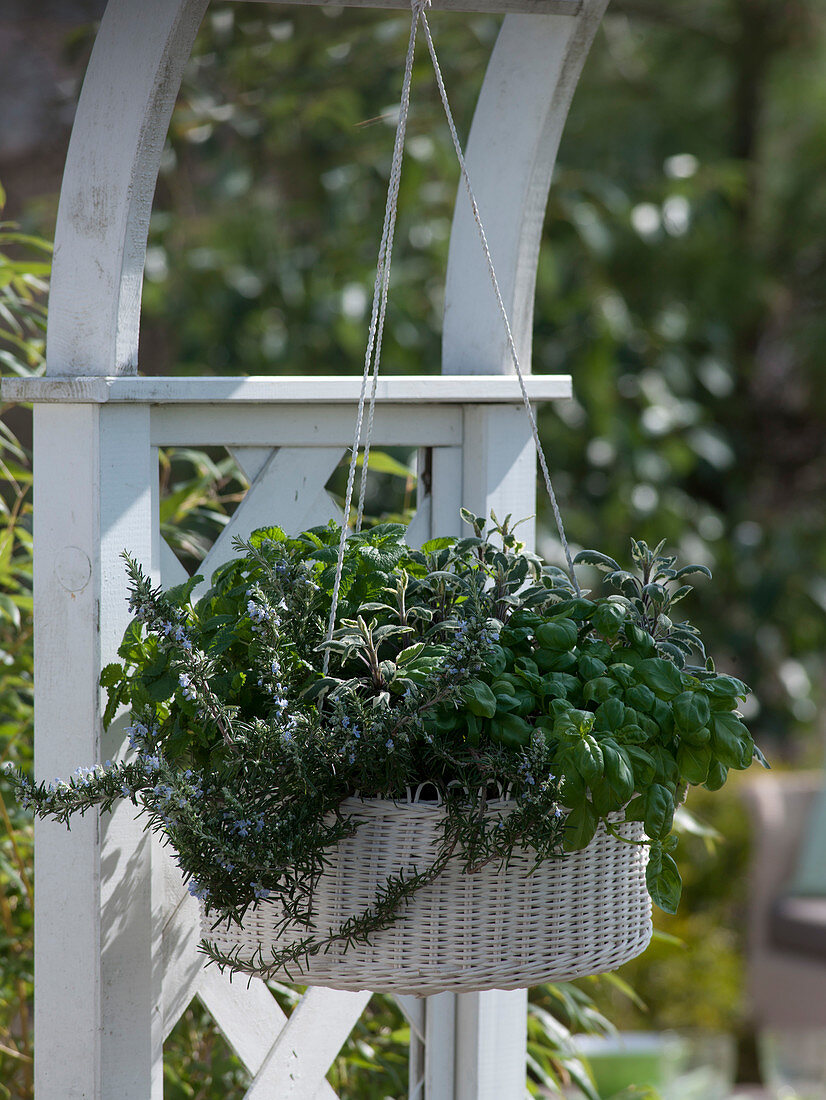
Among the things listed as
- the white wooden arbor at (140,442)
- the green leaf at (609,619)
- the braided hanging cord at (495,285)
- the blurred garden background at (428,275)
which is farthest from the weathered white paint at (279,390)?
the blurred garden background at (428,275)

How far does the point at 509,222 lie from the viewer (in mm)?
1111

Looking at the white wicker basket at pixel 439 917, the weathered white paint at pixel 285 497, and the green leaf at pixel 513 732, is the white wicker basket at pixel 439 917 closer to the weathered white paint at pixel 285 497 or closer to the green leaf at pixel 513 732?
the green leaf at pixel 513 732

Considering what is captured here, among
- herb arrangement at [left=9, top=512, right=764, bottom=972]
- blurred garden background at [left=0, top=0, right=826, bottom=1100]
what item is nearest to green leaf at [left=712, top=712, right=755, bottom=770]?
herb arrangement at [left=9, top=512, right=764, bottom=972]

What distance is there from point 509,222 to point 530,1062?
966 millimetres

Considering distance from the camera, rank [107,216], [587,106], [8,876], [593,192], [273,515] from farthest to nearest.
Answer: [587,106], [593,192], [8,876], [273,515], [107,216]

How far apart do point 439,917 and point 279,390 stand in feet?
1.50

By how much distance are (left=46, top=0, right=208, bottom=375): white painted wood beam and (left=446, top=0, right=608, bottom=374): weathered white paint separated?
300 millimetres

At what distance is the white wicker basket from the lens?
2.63ft

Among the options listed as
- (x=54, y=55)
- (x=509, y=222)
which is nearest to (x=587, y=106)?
(x=54, y=55)

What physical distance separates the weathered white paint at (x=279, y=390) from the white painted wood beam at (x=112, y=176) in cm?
2

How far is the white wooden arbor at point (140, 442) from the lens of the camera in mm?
926

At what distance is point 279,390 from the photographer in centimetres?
101

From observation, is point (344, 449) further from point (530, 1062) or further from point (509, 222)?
point (530, 1062)

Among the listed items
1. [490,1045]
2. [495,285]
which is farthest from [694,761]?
[490,1045]
